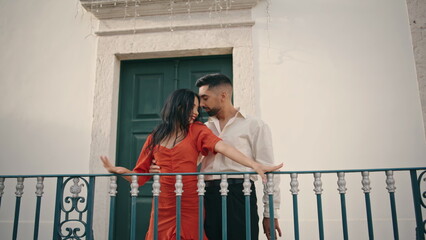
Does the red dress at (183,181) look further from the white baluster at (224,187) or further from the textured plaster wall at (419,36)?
the textured plaster wall at (419,36)

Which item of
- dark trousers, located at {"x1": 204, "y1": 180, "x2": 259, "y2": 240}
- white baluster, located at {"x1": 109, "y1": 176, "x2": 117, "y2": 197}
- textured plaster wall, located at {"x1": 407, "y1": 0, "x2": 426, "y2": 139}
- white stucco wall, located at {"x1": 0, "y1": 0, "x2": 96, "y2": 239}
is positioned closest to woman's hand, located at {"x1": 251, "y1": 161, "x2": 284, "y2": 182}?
dark trousers, located at {"x1": 204, "y1": 180, "x2": 259, "y2": 240}

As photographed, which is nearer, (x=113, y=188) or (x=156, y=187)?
(x=156, y=187)

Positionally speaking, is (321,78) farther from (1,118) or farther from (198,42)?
(1,118)

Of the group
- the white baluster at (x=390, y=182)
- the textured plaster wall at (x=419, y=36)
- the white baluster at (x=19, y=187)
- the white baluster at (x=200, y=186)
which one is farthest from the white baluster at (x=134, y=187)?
the textured plaster wall at (x=419, y=36)

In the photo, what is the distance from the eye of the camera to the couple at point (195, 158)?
2084 mm

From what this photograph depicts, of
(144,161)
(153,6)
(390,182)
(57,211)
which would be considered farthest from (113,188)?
(153,6)

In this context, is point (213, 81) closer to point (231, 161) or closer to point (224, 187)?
point (231, 161)

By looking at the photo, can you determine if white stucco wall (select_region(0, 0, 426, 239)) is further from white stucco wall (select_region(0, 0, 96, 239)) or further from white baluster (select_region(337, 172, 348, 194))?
white baluster (select_region(337, 172, 348, 194))

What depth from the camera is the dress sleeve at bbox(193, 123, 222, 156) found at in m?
2.08

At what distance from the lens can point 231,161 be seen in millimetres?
2295

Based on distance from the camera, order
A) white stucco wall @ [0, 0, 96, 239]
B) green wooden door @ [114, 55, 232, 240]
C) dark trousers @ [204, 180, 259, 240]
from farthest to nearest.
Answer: green wooden door @ [114, 55, 232, 240], white stucco wall @ [0, 0, 96, 239], dark trousers @ [204, 180, 259, 240]

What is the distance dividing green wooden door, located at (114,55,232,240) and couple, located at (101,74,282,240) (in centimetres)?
153

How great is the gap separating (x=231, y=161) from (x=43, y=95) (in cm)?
260

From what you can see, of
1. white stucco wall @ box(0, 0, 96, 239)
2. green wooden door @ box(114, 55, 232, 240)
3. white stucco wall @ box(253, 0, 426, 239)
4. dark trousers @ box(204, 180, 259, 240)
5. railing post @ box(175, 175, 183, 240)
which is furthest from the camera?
green wooden door @ box(114, 55, 232, 240)
